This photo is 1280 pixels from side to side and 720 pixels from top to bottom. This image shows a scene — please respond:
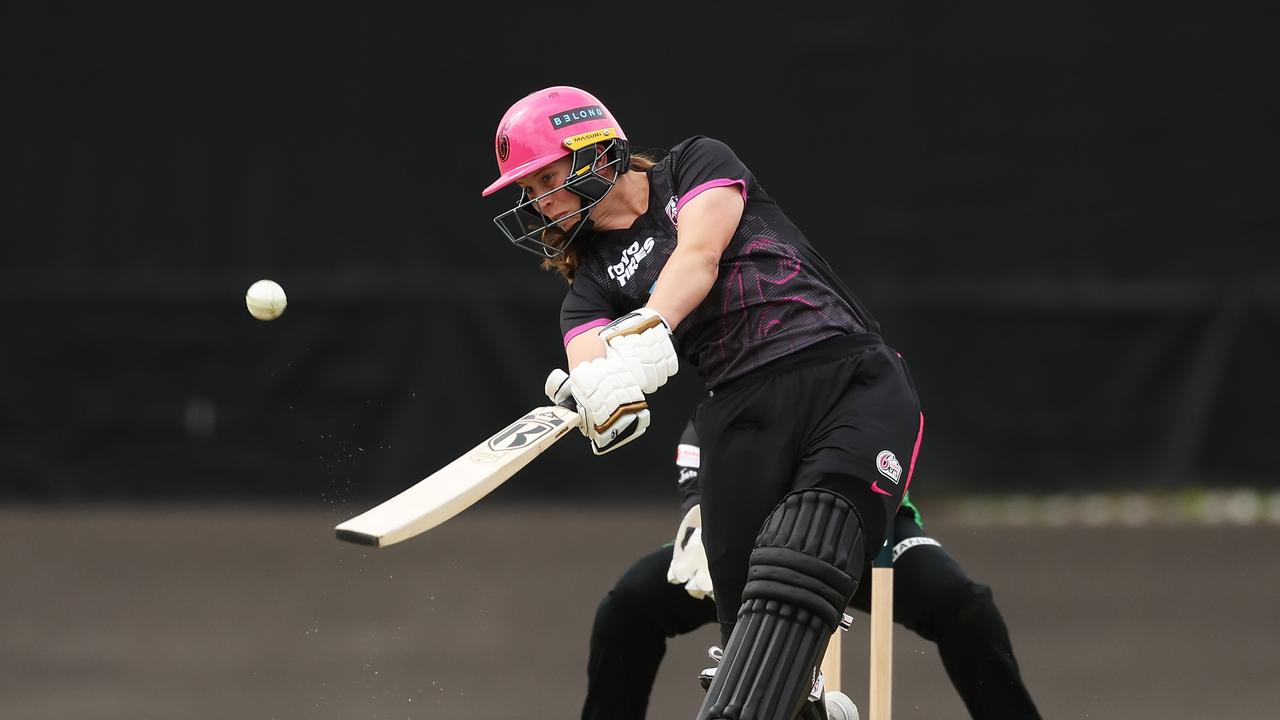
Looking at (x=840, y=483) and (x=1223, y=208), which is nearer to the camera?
(x=840, y=483)

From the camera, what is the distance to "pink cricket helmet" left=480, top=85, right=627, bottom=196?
3855 millimetres

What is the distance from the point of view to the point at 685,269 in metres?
3.61

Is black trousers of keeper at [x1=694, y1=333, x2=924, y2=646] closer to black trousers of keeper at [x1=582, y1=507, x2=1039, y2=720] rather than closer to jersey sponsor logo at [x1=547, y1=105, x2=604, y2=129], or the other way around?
black trousers of keeper at [x1=582, y1=507, x2=1039, y2=720]

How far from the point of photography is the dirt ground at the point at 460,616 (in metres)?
5.12

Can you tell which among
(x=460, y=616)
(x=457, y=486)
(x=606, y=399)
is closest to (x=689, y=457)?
(x=606, y=399)

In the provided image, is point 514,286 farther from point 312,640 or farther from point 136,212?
point 312,640

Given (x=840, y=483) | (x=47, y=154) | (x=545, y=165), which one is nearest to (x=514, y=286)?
(x=47, y=154)

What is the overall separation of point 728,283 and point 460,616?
3.01 metres

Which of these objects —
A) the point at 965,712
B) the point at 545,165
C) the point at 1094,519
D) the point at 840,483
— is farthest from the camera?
the point at 1094,519

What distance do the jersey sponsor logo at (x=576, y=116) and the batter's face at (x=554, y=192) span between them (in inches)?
3.4

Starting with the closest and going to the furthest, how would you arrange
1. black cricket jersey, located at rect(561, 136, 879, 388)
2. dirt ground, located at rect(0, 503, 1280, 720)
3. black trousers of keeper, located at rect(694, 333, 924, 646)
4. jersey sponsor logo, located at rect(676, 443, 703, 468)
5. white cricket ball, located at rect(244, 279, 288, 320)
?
black trousers of keeper, located at rect(694, 333, 924, 646)
black cricket jersey, located at rect(561, 136, 879, 388)
white cricket ball, located at rect(244, 279, 288, 320)
jersey sponsor logo, located at rect(676, 443, 703, 468)
dirt ground, located at rect(0, 503, 1280, 720)

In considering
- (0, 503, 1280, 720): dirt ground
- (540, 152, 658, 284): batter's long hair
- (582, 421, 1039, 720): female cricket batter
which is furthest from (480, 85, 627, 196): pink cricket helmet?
(0, 503, 1280, 720): dirt ground

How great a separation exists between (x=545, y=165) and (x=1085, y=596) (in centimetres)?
380

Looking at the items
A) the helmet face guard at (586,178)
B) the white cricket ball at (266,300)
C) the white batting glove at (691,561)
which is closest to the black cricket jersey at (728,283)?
the helmet face guard at (586,178)
